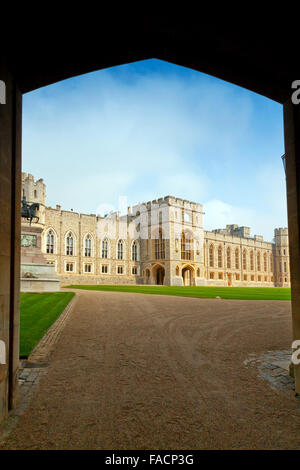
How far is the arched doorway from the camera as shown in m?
45.0

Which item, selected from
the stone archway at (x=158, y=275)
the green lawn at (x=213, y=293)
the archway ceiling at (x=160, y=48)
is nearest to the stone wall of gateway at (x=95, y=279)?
the stone archway at (x=158, y=275)

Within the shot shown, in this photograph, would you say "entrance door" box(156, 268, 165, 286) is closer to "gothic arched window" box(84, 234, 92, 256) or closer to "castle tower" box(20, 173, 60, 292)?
"gothic arched window" box(84, 234, 92, 256)

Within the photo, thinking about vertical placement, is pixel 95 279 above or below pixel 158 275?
below

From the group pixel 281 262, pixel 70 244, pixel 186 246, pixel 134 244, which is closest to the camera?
pixel 70 244

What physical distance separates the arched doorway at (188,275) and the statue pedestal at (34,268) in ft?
91.5

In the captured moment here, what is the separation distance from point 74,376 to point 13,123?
320 centimetres

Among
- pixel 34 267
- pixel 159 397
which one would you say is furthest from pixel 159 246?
pixel 159 397

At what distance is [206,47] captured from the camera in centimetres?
381

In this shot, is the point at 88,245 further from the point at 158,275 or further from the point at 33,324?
the point at 33,324

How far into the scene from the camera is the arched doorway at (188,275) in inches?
1772

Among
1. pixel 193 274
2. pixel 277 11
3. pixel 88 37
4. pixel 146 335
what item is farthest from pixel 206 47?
pixel 193 274

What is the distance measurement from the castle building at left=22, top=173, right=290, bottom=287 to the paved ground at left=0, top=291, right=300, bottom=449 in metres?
31.9

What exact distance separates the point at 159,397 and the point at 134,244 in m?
41.5

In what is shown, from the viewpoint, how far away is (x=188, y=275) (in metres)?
46.1
